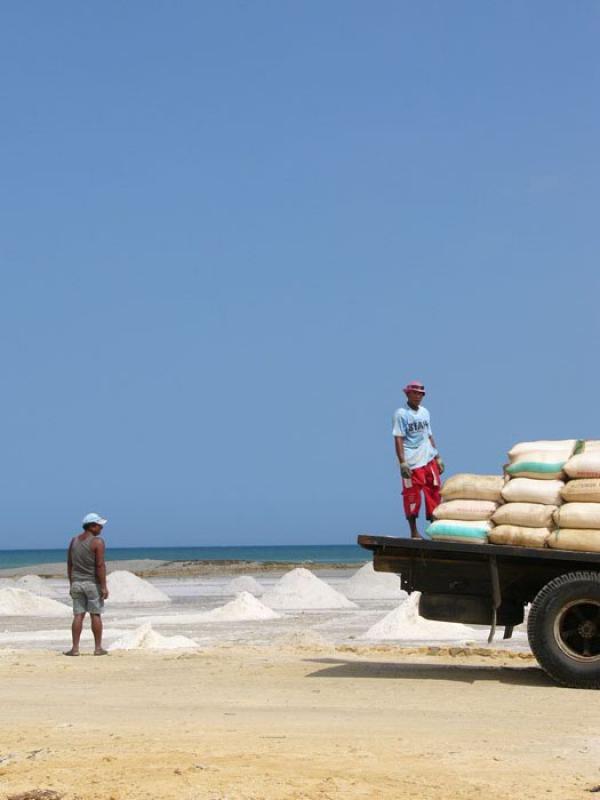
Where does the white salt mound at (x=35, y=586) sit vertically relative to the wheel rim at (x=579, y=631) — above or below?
below

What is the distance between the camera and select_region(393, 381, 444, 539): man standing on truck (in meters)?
13.0

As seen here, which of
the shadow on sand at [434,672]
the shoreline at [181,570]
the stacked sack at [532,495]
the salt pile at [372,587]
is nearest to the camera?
the stacked sack at [532,495]

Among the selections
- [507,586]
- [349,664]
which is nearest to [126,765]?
[507,586]

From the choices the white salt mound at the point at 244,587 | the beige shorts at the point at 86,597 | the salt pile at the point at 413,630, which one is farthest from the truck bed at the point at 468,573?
the white salt mound at the point at 244,587

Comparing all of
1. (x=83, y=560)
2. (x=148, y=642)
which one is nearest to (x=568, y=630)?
(x=83, y=560)

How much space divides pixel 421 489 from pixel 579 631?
267 centimetres

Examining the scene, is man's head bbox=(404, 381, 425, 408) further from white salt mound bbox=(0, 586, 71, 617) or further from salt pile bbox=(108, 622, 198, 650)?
white salt mound bbox=(0, 586, 71, 617)

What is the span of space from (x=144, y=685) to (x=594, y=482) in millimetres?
4434

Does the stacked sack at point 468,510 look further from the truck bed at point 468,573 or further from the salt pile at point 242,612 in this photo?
the salt pile at point 242,612

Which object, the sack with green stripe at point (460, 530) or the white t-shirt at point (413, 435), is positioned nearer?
the sack with green stripe at point (460, 530)

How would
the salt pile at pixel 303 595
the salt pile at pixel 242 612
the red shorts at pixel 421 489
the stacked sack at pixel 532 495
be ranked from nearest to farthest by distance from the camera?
the stacked sack at pixel 532 495 < the red shorts at pixel 421 489 < the salt pile at pixel 242 612 < the salt pile at pixel 303 595

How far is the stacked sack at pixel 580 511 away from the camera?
35.0ft

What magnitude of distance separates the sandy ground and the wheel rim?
0.35 m

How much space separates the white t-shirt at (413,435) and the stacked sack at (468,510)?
1.69 m
